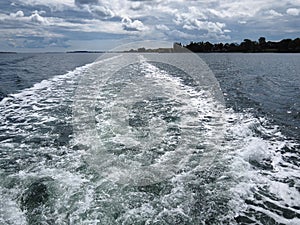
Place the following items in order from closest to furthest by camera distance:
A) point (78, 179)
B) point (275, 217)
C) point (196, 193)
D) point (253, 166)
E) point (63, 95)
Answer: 1. point (275, 217)
2. point (196, 193)
3. point (78, 179)
4. point (253, 166)
5. point (63, 95)

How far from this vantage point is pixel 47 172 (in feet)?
16.5

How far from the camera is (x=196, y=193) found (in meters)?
4.37

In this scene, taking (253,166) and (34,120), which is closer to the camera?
(253,166)

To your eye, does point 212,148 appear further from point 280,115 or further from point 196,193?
point 280,115

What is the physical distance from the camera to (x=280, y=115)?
33.2 ft

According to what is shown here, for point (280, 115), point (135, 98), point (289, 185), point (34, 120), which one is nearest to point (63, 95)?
point (135, 98)

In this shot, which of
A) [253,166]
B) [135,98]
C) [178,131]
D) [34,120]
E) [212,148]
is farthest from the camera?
[135,98]

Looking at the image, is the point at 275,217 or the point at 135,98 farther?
the point at 135,98

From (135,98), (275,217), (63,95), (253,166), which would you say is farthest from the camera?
(63,95)

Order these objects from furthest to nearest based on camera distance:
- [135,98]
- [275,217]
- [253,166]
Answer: [135,98] → [253,166] → [275,217]

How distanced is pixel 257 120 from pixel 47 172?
24.6ft

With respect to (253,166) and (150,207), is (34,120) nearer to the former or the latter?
(150,207)

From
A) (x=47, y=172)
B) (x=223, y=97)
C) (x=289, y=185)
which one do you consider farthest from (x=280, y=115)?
(x=47, y=172)

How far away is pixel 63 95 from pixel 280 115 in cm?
1079
